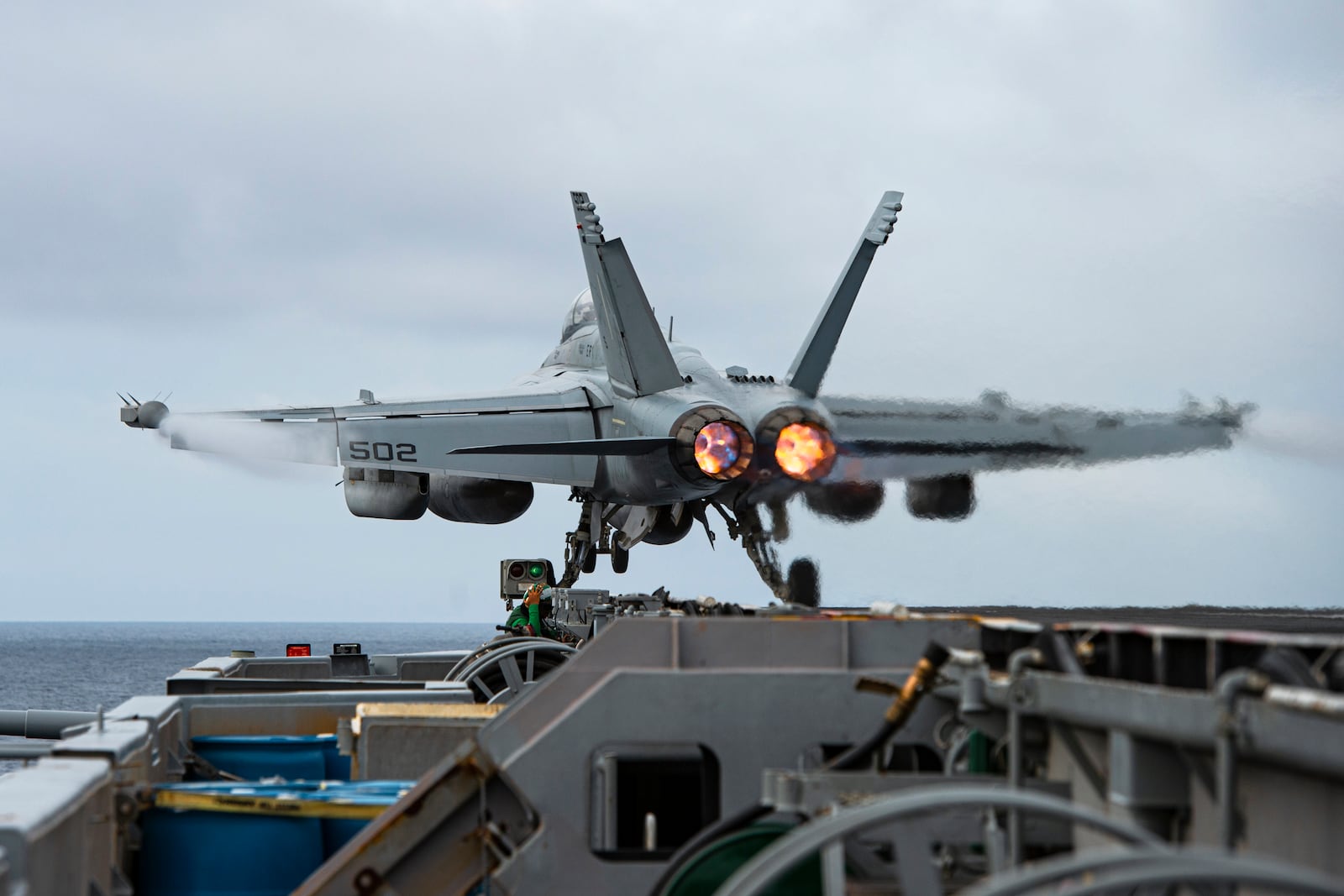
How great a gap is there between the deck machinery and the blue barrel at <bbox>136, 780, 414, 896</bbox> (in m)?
0.02

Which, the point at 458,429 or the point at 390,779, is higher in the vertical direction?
the point at 458,429

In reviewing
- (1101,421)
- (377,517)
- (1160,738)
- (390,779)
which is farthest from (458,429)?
(1160,738)

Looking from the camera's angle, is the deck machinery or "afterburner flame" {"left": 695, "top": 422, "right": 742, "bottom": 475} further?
"afterburner flame" {"left": 695, "top": 422, "right": 742, "bottom": 475}

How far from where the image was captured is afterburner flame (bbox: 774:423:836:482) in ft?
80.0

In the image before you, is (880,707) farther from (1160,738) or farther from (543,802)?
(1160,738)

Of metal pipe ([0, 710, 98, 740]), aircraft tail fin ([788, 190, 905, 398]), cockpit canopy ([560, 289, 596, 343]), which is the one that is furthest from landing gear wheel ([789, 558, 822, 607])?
cockpit canopy ([560, 289, 596, 343])

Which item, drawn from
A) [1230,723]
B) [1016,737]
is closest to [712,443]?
[1016,737]

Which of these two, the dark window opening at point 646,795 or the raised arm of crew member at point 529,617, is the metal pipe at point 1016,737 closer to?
the dark window opening at point 646,795

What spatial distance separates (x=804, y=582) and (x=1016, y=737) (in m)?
16.6

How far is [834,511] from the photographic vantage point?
952 inches

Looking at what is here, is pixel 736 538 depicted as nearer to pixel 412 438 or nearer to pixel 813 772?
pixel 412 438

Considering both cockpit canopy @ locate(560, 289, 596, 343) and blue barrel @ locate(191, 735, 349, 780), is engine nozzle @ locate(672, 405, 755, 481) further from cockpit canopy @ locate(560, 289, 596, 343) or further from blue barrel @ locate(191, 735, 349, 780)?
blue barrel @ locate(191, 735, 349, 780)

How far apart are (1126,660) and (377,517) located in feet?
86.3

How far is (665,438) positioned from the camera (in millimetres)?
25562
